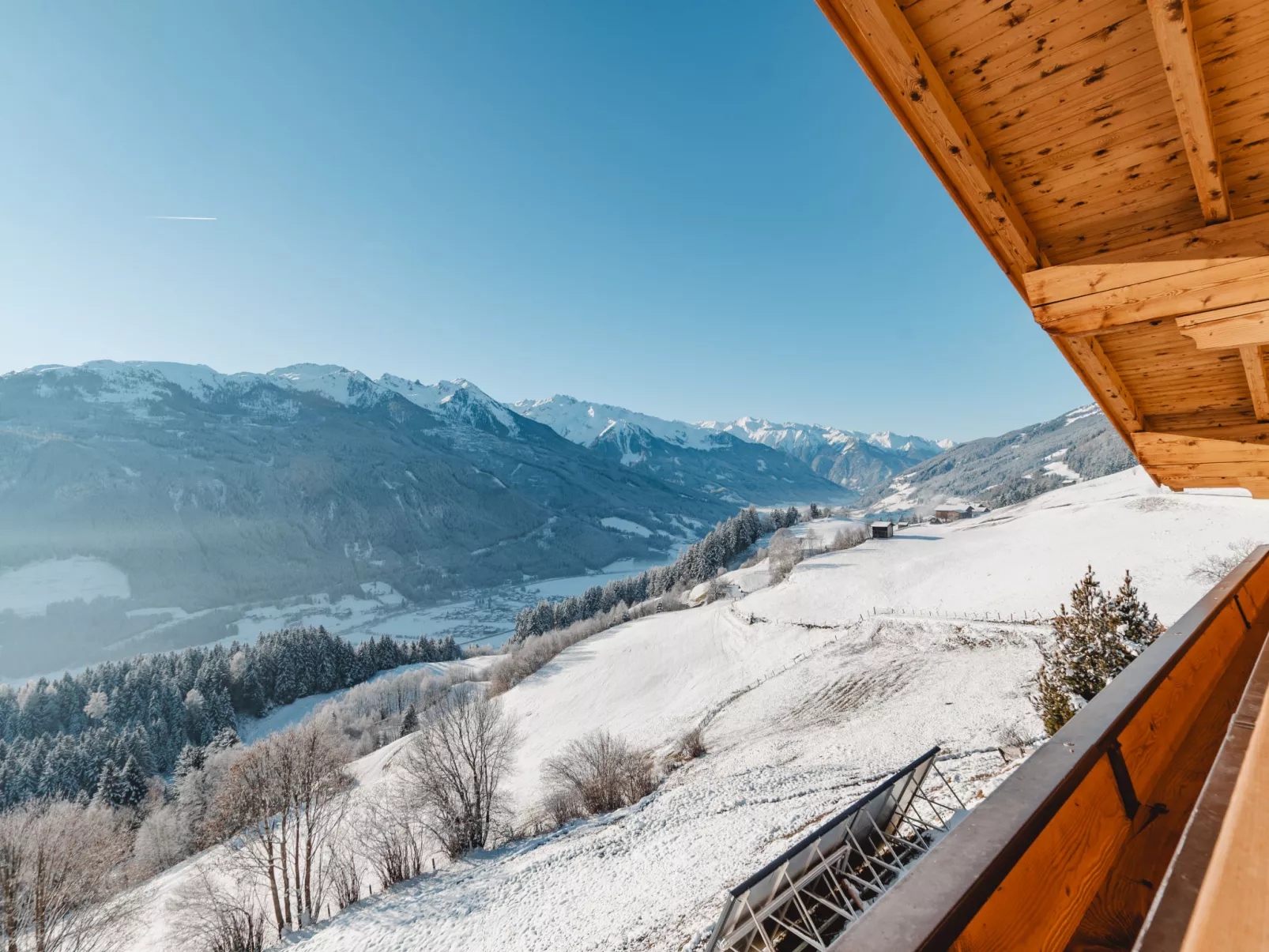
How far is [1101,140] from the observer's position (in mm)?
3359

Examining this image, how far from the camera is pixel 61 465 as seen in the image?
16462 centimetres

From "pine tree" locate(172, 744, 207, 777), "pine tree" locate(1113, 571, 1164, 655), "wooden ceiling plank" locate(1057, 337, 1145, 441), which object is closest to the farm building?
"pine tree" locate(1113, 571, 1164, 655)

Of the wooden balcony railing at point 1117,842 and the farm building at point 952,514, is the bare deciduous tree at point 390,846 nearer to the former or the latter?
the wooden balcony railing at point 1117,842

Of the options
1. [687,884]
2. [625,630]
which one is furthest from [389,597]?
[687,884]

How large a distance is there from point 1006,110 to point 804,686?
28.8 meters

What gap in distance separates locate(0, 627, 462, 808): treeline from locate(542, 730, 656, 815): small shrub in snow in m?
39.8

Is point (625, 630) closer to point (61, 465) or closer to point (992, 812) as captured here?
point (992, 812)

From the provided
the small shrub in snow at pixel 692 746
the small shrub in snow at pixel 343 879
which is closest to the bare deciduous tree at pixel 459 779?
the small shrub in snow at pixel 343 879

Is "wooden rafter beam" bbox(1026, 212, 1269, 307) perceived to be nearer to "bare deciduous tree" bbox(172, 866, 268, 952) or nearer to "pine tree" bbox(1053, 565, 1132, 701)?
"pine tree" bbox(1053, 565, 1132, 701)

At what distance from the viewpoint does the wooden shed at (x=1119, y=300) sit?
97cm

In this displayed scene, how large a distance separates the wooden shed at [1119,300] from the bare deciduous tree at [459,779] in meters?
27.6

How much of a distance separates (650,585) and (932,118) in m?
83.4

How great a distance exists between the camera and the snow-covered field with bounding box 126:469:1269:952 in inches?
483

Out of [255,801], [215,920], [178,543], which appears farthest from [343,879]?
[178,543]
